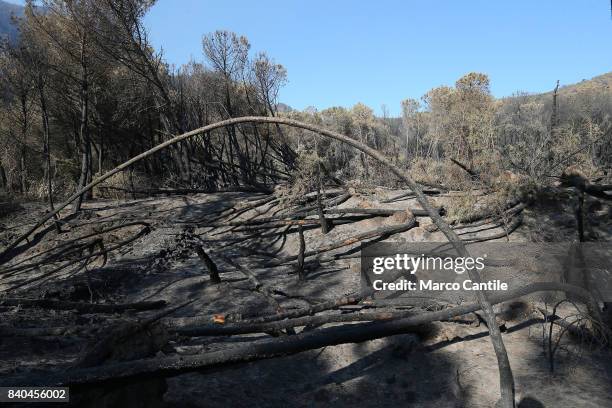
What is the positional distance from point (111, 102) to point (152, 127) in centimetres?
151

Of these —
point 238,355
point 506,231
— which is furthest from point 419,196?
point 506,231

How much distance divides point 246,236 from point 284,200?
173 centimetres

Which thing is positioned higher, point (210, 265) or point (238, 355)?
point (238, 355)

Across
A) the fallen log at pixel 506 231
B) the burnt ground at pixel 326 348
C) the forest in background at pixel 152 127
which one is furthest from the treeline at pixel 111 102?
the fallen log at pixel 506 231

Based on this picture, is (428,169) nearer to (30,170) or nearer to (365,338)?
(365,338)

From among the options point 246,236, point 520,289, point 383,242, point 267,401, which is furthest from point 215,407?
point 246,236

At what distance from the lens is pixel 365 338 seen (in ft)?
10.8

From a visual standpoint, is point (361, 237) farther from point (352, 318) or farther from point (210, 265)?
point (352, 318)

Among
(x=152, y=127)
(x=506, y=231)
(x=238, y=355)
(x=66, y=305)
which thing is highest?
(x=152, y=127)

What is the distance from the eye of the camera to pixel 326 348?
3791 mm

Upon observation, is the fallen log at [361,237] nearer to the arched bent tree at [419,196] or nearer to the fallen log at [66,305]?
the fallen log at [66,305]

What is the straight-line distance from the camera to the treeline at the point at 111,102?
11.9 metres

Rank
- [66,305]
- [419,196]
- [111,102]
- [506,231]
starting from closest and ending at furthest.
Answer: [419,196]
[66,305]
[506,231]
[111,102]

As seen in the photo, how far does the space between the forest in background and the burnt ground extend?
1.66 metres
